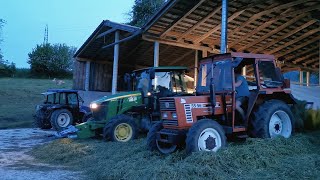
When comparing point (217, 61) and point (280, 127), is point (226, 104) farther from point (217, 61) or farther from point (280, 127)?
point (280, 127)

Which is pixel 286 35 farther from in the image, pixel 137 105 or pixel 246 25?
pixel 137 105

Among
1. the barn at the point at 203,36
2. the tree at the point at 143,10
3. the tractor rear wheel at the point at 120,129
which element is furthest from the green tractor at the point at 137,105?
the tree at the point at 143,10

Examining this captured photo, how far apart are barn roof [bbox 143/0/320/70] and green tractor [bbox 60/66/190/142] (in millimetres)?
2739

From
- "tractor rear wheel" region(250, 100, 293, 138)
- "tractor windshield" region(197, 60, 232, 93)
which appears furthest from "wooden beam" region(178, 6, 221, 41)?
"tractor rear wheel" region(250, 100, 293, 138)

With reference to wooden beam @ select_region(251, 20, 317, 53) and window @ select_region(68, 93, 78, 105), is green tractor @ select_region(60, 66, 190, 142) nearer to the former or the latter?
window @ select_region(68, 93, 78, 105)

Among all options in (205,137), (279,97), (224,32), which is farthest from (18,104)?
(205,137)

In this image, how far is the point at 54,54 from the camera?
152ft

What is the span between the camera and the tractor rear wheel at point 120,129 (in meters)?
10.6

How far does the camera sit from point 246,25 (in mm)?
14438

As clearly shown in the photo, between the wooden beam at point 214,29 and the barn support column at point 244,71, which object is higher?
the wooden beam at point 214,29

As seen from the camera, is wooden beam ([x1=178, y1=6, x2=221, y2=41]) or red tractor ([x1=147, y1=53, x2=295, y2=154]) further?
wooden beam ([x1=178, y1=6, x2=221, y2=41])

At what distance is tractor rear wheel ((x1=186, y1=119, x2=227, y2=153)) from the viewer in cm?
663

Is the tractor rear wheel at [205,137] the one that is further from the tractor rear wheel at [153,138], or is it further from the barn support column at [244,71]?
the barn support column at [244,71]

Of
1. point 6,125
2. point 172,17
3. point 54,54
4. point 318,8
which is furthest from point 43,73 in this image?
point 318,8
